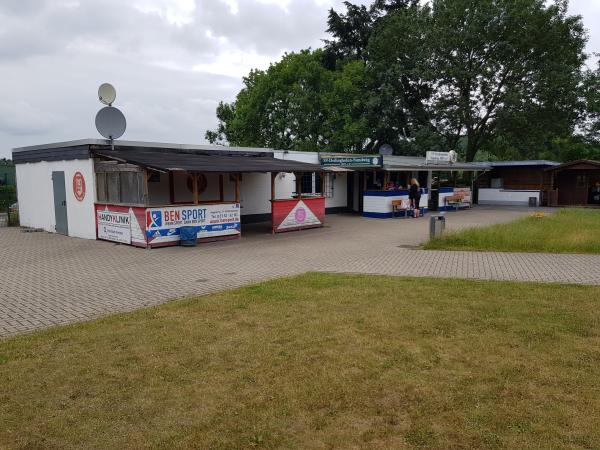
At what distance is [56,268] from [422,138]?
92.7 feet

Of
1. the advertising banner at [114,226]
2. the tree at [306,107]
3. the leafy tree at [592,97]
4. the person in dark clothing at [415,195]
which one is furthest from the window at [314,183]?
the leafy tree at [592,97]

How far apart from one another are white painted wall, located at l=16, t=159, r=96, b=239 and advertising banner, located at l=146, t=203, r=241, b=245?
305cm

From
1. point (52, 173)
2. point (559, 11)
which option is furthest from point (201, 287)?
point (559, 11)

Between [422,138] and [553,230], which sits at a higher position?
[422,138]

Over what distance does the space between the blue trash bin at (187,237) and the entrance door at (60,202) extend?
550cm

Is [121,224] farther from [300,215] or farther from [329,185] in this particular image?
[329,185]

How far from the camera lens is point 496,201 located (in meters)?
31.8

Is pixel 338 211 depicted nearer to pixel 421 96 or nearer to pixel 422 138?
pixel 422 138

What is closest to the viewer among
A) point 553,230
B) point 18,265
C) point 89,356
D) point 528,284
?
point 89,356

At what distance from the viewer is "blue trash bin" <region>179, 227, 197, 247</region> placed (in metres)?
13.9

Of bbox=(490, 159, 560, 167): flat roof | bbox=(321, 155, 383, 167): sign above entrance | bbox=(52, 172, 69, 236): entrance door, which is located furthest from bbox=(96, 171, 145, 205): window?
bbox=(490, 159, 560, 167): flat roof

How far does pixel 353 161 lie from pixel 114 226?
459 inches

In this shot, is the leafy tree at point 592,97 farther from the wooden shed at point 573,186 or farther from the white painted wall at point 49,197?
the white painted wall at point 49,197

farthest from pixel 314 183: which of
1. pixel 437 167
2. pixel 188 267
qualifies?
pixel 188 267
